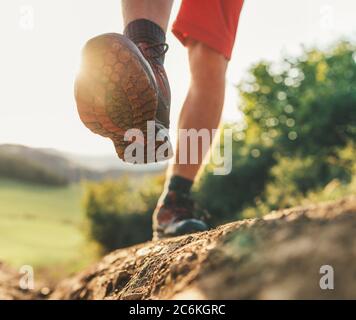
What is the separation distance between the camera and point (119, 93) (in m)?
1.89

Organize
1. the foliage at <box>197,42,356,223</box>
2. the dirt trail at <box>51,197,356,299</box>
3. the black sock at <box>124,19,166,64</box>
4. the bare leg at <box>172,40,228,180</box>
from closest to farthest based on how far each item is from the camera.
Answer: the dirt trail at <box>51,197,356,299</box>
the black sock at <box>124,19,166,64</box>
the bare leg at <box>172,40,228,180</box>
the foliage at <box>197,42,356,223</box>

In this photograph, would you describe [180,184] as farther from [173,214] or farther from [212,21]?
[212,21]

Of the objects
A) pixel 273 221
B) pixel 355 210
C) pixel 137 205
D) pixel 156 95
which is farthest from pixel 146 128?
pixel 137 205

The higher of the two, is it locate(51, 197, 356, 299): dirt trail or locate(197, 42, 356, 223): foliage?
locate(197, 42, 356, 223): foliage

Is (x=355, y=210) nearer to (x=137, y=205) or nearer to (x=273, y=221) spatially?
(x=273, y=221)

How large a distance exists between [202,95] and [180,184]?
1.41 ft

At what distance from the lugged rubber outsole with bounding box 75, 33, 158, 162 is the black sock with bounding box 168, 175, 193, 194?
0.63m

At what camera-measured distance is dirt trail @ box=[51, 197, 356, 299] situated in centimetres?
96

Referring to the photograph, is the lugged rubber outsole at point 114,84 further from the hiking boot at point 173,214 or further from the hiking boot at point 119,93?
the hiking boot at point 173,214

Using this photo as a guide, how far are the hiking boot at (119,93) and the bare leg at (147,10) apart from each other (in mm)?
241

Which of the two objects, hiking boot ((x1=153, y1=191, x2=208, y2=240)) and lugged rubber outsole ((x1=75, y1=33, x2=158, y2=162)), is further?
hiking boot ((x1=153, y1=191, x2=208, y2=240))

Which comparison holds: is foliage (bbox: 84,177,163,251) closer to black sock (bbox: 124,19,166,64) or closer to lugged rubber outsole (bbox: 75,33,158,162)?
black sock (bbox: 124,19,166,64)

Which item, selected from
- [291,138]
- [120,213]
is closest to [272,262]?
[120,213]

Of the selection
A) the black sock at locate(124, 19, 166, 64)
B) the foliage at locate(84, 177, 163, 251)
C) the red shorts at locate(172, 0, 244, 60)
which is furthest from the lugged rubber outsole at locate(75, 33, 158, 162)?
the foliage at locate(84, 177, 163, 251)
